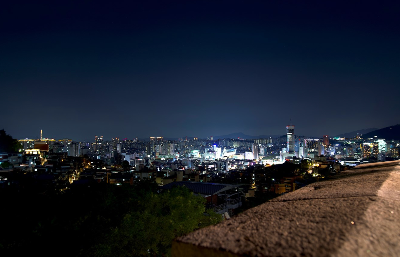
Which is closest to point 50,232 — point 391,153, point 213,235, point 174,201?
point 174,201

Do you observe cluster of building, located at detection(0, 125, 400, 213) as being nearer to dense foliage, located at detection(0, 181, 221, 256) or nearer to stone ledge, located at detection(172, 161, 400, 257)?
dense foliage, located at detection(0, 181, 221, 256)

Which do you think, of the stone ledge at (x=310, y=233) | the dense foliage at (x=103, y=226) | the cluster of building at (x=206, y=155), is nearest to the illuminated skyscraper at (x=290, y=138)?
the cluster of building at (x=206, y=155)

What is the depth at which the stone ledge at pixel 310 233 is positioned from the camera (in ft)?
2.69

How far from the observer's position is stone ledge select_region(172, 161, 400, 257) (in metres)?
0.82

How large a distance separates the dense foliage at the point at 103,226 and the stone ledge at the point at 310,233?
414 cm

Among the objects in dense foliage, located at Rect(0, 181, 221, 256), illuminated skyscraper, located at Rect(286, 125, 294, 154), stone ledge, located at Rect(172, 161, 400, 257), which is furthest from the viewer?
illuminated skyscraper, located at Rect(286, 125, 294, 154)

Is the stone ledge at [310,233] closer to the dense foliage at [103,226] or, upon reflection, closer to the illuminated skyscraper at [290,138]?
the dense foliage at [103,226]

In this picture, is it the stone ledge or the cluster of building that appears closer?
the stone ledge

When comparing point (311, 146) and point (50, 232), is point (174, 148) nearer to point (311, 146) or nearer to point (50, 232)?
point (311, 146)

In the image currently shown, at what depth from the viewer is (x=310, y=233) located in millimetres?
927

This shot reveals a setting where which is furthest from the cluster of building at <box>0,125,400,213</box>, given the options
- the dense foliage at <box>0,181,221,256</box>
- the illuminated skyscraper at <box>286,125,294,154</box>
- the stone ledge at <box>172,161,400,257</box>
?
the stone ledge at <box>172,161,400,257</box>

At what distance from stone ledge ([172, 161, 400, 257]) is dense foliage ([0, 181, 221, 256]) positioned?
4.14m

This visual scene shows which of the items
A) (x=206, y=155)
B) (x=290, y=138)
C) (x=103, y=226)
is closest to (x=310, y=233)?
(x=103, y=226)

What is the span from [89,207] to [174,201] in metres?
2.96
